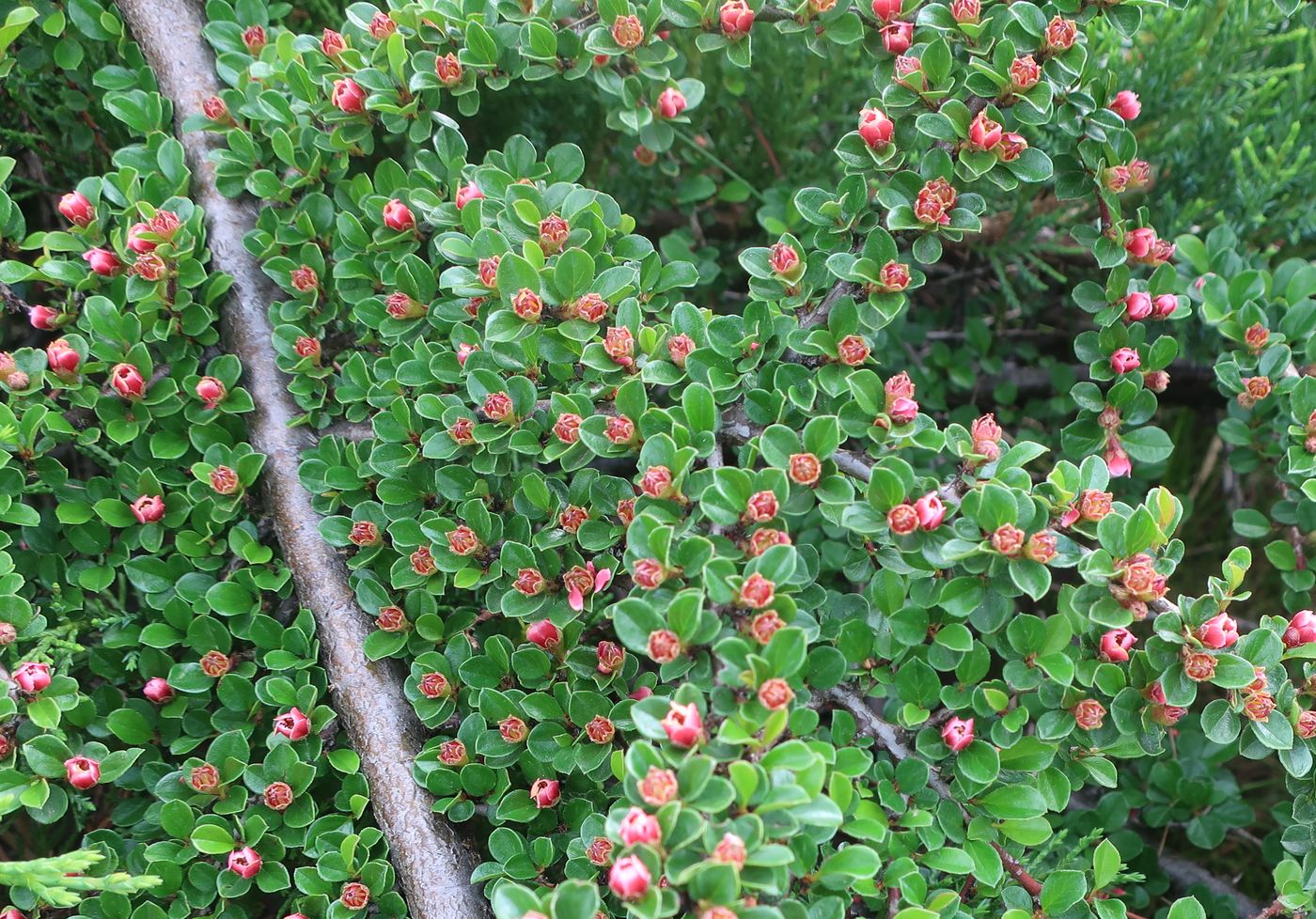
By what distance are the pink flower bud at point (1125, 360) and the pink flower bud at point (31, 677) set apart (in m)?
1.67

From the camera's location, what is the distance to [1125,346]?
1623mm

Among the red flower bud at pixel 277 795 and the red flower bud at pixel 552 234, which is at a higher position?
the red flower bud at pixel 552 234

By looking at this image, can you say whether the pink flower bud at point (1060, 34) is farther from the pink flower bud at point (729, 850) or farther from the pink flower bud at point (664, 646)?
the pink flower bud at point (729, 850)

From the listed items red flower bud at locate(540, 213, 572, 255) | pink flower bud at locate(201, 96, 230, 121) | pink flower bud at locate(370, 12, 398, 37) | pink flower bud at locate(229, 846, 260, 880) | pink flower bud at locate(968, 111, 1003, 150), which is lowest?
pink flower bud at locate(229, 846, 260, 880)

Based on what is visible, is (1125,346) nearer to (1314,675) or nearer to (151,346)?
(1314,675)

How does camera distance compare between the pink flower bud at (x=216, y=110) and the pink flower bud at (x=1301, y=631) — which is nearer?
the pink flower bud at (x=1301, y=631)

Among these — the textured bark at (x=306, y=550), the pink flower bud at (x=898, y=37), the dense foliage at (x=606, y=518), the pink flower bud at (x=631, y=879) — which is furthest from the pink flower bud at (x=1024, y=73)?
the textured bark at (x=306, y=550)

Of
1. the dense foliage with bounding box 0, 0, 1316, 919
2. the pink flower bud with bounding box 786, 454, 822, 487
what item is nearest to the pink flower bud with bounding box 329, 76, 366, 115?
the dense foliage with bounding box 0, 0, 1316, 919

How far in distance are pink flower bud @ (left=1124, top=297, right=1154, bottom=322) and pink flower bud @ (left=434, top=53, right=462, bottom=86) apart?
1.12 metres

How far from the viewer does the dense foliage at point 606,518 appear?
3.76 feet

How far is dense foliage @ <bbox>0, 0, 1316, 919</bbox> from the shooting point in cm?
115

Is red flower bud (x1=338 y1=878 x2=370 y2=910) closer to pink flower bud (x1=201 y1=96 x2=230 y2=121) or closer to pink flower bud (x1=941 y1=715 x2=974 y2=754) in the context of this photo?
pink flower bud (x1=941 y1=715 x2=974 y2=754)

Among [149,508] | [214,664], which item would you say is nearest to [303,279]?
[149,508]

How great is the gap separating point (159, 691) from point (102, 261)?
2.25ft
